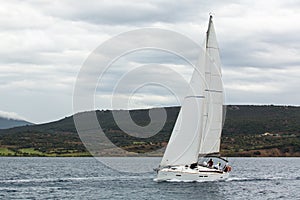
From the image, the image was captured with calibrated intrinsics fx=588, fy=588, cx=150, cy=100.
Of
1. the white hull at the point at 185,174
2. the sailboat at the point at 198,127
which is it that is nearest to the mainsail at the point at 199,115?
the sailboat at the point at 198,127

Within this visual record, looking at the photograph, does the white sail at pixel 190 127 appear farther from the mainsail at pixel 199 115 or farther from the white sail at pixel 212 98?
the white sail at pixel 212 98

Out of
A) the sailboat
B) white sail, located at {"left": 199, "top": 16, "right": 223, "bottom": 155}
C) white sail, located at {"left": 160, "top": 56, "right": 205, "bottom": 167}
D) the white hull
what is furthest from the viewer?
white sail, located at {"left": 199, "top": 16, "right": 223, "bottom": 155}

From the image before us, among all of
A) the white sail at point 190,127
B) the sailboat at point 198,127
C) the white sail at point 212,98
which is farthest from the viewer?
the white sail at point 212,98

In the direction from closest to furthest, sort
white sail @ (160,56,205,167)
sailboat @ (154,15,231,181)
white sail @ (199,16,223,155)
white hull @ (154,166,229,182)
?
white hull @ (154,166,229,182)
sailboat @ (154,15,231,181)
white sail @ (160,56,205,167)
white sail @ (199,16,223,155)

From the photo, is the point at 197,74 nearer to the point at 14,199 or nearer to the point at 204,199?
the point at 204,199

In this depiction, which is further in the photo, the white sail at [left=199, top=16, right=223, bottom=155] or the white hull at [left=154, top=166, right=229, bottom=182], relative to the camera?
the white sail at [left=199, top=16, right=223, bottom=155]

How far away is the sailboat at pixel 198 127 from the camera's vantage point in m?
83.9

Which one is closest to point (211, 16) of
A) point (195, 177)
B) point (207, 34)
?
point (207, 34)

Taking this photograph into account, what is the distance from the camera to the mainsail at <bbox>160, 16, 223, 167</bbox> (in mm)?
84500

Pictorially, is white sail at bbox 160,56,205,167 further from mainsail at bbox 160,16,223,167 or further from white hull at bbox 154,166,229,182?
white hull at bbox 154,166,229,182

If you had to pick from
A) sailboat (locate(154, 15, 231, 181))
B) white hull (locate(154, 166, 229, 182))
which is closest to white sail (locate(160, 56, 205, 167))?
sailboat (locate(154, 15, 231, 181))

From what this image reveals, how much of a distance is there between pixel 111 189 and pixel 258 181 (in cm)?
3096

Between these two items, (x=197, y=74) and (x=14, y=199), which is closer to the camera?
(x=14, y=199)

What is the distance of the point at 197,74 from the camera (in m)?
85.6
